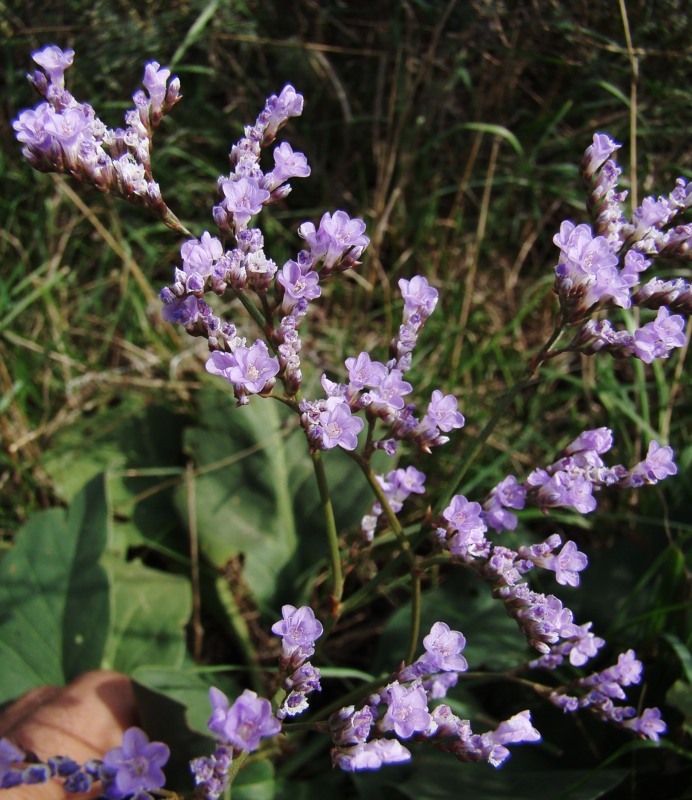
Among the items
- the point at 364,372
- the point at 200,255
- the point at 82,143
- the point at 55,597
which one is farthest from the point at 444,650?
the point at 55,597

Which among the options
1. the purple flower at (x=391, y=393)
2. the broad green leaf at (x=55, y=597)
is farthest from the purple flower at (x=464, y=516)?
the broad green leaf at (x=55, y=597)

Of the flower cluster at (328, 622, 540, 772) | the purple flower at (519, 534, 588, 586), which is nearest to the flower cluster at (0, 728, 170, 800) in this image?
the flower cluster at (328, 622, 540, 772)

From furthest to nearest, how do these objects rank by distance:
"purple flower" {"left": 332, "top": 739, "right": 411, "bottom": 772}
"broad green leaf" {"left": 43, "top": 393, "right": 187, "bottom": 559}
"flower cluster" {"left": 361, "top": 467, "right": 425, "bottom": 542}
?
1. "broad green leaf" {"left": 43, "top": 393, "right": 187, "bottom": 559}
2. "flower cluster" {"left": 361, "top": 467, "right": 425, "bottom": 542}
3. "purple flower" {"left": 332, "top": 739, "right": 411, "bottom": 772}

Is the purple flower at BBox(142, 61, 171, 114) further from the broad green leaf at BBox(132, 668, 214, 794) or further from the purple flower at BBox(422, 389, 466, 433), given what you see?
the broad green leaf at BBox(132, 668, 214, 794)

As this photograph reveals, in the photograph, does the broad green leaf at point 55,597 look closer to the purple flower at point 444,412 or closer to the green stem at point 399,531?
the green stem at point 399,531

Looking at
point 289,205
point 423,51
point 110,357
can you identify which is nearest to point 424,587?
point 110,357

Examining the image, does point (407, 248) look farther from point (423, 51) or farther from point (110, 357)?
point (110, 357)
